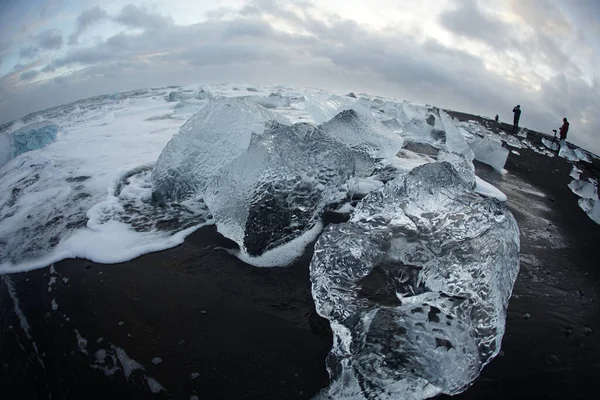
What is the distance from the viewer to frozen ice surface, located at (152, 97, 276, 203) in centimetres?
330

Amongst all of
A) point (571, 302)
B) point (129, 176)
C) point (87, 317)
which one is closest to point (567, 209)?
point (571, 302)

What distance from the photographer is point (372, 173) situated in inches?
167

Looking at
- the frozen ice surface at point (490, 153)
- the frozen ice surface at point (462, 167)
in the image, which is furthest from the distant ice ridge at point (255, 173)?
the frozen ice surface at point (490, 153)

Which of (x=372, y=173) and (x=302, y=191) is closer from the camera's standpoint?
(x=302, y=191)

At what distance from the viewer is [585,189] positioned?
4547 millimetres

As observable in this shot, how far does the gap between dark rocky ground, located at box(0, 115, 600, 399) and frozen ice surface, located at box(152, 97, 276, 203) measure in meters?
0.86

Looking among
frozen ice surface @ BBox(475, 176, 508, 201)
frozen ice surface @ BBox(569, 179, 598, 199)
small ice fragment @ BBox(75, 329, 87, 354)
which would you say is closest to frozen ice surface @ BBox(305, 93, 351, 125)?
frozen ice surface @ BBox(475, 176, 508, 201)

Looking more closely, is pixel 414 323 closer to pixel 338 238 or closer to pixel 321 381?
pixel 321 381

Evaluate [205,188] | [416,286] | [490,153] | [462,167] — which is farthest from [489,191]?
[205,188]

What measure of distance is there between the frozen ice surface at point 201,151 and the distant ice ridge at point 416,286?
1.62m

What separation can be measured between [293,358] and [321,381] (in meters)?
0.20

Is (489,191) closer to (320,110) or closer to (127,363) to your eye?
(320,110)

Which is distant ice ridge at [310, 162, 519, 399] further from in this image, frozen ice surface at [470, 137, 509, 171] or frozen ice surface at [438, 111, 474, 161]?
frozen ice surface at [470, 137, 509, 171]

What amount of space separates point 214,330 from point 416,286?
1.39 meters
